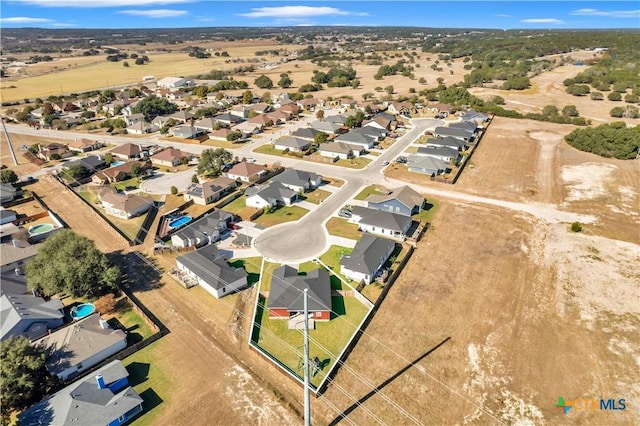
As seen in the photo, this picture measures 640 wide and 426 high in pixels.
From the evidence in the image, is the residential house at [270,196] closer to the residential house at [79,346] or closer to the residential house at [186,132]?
the residential house at [79,346]

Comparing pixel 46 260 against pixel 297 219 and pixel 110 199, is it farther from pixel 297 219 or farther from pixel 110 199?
pixel 297 219

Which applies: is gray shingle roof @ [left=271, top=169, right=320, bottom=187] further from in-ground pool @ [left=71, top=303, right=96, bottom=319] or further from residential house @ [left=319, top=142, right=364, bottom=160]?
in-ground pool @ [left=71, top=303, right=96, bottom=319]

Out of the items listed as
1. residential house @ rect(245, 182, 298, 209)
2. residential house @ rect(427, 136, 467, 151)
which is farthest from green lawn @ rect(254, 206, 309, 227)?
residential house @ rect(427, 136, 467, 151)

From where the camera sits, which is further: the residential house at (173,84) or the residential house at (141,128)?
the residential house at (173,84)

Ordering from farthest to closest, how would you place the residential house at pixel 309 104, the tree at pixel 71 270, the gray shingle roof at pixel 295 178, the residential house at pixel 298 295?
the residential house at pixel 309 104 → the gray shingle roof at pixel 295 178 → the tree at pixel 71 270 → the residential house at pixel 298 295

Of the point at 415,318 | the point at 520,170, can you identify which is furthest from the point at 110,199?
the point at 520,170

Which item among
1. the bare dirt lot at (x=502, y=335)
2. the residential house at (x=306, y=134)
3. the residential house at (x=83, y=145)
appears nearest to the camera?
the bare dirt lot at (x=502, y=335)

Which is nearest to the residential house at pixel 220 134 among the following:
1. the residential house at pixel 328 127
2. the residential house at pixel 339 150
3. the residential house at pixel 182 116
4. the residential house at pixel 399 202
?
the residential house at pixel 182 116
